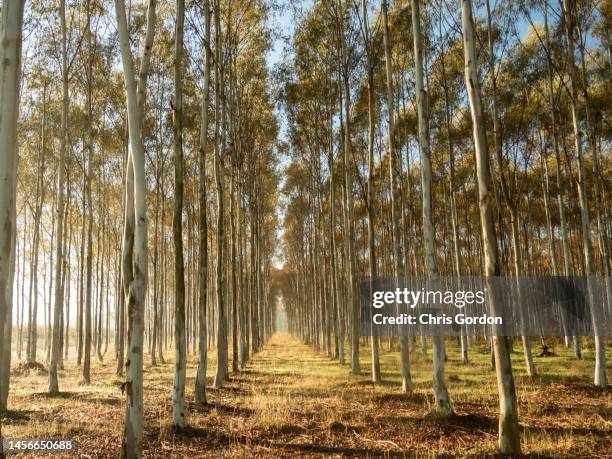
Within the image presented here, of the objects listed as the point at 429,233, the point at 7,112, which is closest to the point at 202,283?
the point at 429,233

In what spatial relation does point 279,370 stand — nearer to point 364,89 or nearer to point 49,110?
point 364,89

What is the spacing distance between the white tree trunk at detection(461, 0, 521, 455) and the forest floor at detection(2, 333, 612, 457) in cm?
41

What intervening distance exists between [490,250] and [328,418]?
165 inches

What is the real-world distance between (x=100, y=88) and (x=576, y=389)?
1713 cm

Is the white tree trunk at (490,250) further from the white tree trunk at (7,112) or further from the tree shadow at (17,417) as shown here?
the tree shadow at (17,417)

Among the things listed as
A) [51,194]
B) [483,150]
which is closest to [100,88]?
[51,194]

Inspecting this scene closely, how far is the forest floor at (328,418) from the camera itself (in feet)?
20.2

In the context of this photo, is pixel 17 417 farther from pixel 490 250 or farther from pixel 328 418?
pixel 490 250

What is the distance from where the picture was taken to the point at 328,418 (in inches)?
315

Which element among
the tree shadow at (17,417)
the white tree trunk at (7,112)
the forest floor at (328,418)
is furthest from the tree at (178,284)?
the white tree trunk at (7,112)

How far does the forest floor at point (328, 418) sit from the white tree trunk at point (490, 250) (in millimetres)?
411

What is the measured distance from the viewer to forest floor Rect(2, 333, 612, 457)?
20.2ft

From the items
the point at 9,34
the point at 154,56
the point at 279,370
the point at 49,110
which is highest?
the point at 154,56

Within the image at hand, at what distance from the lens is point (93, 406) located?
9.58 m
